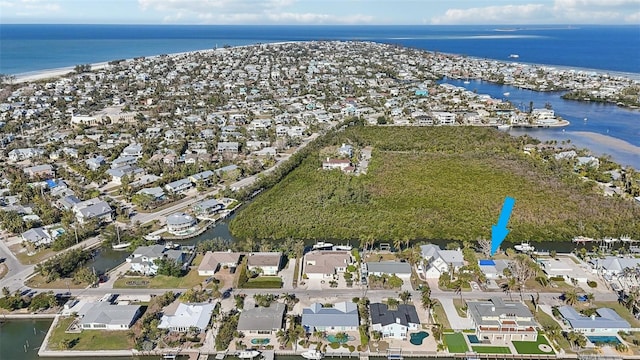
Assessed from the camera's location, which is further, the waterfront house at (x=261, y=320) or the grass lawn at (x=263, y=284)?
the grass lawn at (x=263, y=284)

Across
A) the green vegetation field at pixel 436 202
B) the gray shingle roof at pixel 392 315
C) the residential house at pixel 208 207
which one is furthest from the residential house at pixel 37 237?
the gray shingle roof at pixel 392 315

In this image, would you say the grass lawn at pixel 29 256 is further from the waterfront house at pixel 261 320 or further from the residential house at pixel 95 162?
the waterfront house at pixel 261 320

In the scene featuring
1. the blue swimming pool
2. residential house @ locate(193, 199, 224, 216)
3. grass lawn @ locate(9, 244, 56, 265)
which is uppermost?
residential house @ locate(193, 199, 224, 216)

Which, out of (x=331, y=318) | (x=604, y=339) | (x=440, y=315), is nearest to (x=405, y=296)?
(x=440, y=315)

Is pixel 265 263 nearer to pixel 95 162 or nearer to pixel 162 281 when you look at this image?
pixel 162 281

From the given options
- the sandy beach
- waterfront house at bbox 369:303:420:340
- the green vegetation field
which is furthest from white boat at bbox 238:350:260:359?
the sandy beach

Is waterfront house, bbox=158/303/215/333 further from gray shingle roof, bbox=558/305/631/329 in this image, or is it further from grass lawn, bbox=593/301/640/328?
grass lawn, bbox=593/301/640/328
